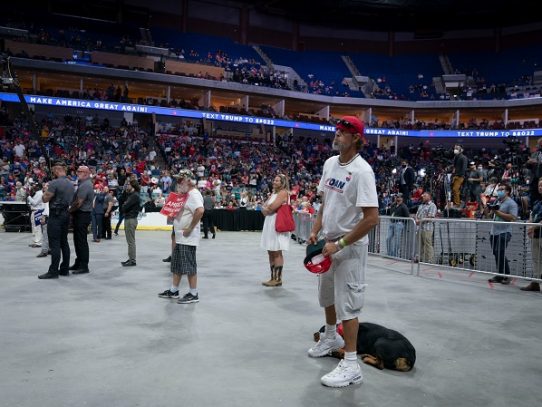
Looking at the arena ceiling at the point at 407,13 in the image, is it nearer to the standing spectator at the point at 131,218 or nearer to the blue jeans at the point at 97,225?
the blue jeans at the point at 97,225

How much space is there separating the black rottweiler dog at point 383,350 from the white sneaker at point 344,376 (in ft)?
1.25

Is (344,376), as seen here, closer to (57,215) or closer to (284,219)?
(284,219)

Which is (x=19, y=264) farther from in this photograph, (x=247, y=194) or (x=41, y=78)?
(x=41, y=78)

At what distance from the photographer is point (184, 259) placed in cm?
564

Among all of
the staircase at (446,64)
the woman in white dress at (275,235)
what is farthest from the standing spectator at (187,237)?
the staircase at (446,64)

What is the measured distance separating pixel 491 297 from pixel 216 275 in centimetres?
432

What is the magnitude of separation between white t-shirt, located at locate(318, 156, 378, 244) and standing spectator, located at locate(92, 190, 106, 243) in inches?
427

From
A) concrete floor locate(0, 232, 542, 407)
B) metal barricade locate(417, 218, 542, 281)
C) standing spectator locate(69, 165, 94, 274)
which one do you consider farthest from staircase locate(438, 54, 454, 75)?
standing spectator locate(69, 165, 94, 274)

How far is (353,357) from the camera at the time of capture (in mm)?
3295

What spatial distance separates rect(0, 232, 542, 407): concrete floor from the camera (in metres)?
3.04

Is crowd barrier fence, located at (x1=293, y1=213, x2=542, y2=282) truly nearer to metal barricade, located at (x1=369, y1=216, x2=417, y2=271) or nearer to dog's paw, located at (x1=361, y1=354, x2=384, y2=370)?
metal barricade, located at (x1=369, y1=216, x2=417, y2=271)

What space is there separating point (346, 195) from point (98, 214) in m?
11.4

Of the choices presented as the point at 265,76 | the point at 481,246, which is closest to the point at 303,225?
the point at 481,246

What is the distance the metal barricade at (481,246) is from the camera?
777 cm
